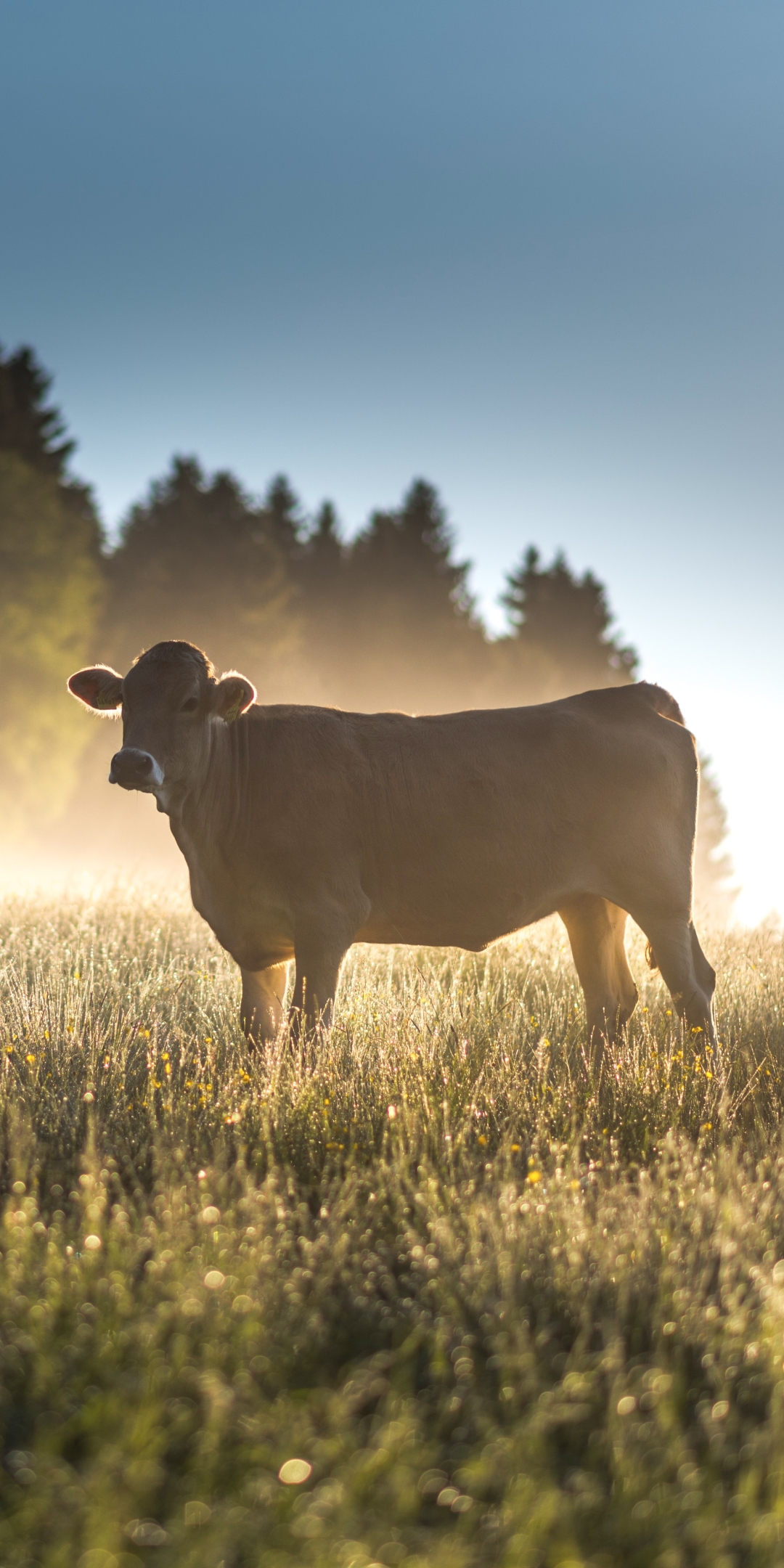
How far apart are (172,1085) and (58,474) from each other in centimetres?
3215

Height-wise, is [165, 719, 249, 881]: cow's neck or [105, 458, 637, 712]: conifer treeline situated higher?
[105, 458, 637, 712]: conifer treeline

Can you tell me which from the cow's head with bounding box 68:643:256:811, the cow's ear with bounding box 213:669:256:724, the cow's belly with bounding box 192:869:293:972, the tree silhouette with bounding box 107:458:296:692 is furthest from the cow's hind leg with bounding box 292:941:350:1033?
Answer: the tree silhouette with bounding box 107:458:296:692

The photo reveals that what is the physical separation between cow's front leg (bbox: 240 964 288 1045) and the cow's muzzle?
4.43 feet

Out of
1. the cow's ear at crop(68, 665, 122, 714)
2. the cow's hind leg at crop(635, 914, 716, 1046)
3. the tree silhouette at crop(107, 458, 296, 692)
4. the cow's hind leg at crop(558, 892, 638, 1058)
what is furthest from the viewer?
the tree silhouette at crop(107, 458, 296, 692)

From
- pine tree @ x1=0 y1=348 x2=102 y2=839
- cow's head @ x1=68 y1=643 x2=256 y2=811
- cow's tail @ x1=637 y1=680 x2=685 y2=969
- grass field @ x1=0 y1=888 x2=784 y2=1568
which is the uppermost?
pine tree @ x1=0 y1=348 x2=102 y2=839

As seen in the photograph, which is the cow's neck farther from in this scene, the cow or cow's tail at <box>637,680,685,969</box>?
cow's tail at <box>637,680,685,969</box>

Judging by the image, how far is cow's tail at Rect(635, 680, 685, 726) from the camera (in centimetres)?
694

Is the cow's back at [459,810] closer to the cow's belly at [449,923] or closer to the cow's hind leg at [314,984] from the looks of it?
the cow's belly at [449,923]

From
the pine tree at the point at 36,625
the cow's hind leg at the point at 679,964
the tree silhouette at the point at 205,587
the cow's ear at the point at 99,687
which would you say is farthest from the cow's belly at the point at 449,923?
the tree silhouette at the point at 205,587

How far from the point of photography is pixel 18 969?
7652 millimetres

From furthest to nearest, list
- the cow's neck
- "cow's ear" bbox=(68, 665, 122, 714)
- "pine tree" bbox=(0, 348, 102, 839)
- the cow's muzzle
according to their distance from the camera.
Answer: "pine tree" bbox=(0, 348, 102, 839) < "cow's ear" bbox=(68, 665, 122, 714) < the cow's neck < the cow's muzzle

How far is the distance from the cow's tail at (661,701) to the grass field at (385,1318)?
9.01 ft

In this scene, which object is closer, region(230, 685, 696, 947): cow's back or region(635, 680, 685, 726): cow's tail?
region(230, 685, 696, 947): cow's back

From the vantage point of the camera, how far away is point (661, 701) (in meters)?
7.00
